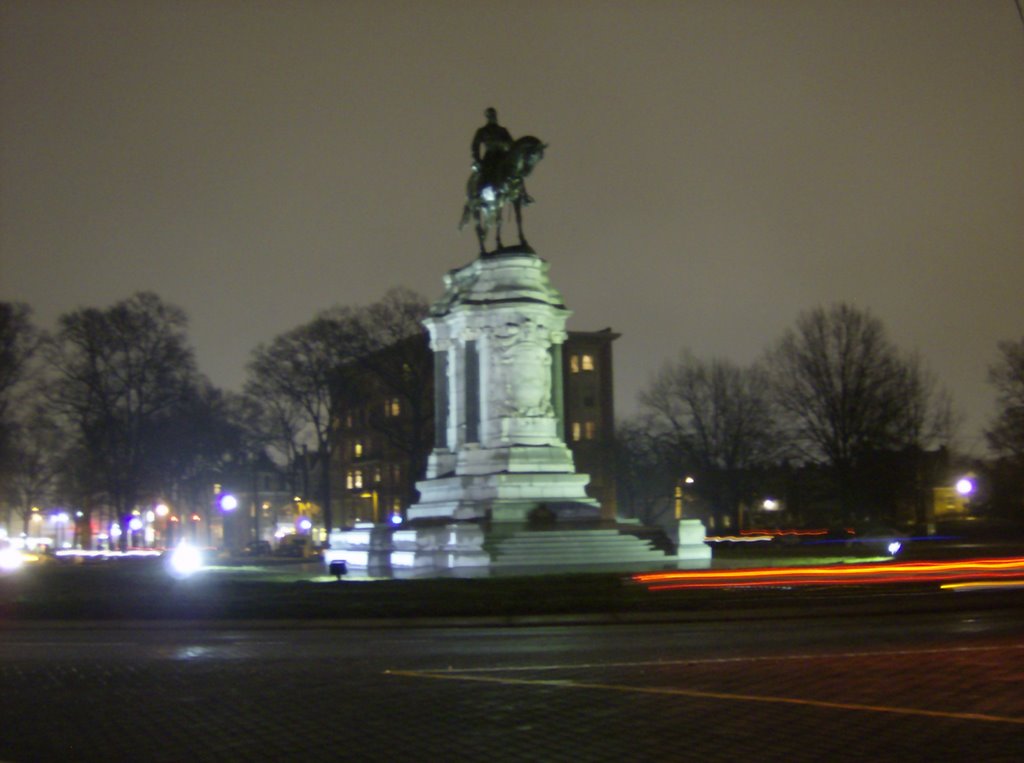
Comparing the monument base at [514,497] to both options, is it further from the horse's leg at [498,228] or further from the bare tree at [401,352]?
the bare tree at [401,352]

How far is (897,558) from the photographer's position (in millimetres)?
41250

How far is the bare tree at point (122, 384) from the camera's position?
6500 centimetres

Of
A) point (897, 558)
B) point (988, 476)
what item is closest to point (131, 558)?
point (897, 558)

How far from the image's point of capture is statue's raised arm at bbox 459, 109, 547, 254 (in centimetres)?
4662

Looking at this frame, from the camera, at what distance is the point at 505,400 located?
4472 cm

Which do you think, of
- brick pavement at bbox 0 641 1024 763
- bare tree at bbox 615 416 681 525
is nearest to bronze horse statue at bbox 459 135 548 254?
brick pavement at bbox 0 641 1024 763

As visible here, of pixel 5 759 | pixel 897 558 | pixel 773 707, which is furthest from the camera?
pixel 897 558

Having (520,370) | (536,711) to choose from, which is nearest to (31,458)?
(520,370)

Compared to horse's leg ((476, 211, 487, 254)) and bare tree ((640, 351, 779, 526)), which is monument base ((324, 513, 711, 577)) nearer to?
horse's leg ((476, 211, 487, 254))

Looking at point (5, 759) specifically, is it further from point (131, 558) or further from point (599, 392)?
point (599, 392)

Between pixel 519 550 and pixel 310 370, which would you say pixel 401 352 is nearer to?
pixel 310 370

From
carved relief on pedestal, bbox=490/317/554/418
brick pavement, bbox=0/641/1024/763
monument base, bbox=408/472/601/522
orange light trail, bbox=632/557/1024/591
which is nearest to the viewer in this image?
Result: brick pavement, bbox=0/641/1024/763

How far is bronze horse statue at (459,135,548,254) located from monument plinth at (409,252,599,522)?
1.80m

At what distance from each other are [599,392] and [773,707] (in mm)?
90067
